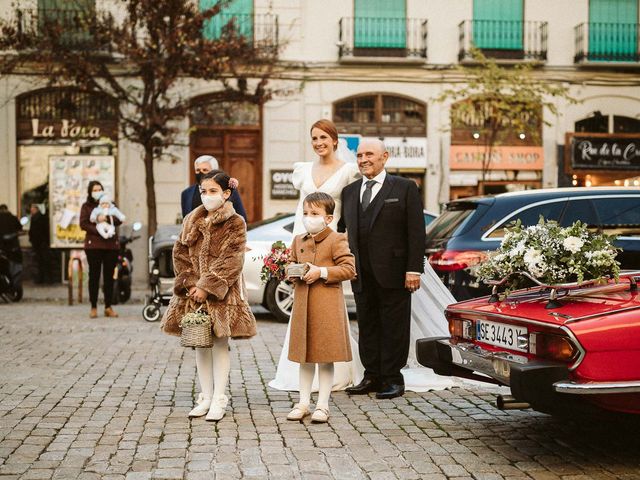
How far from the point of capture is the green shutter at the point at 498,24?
23391mm

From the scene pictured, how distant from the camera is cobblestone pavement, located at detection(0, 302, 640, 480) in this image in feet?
16.0

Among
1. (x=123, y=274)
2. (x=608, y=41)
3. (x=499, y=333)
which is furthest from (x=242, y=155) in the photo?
(x=499, y=333)

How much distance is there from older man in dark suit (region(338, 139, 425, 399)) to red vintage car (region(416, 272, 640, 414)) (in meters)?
1.38

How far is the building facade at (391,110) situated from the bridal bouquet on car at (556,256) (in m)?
17.1

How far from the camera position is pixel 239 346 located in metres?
10.0

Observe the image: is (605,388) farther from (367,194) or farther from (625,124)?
(625,124)

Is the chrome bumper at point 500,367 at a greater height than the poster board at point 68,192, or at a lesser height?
lesser

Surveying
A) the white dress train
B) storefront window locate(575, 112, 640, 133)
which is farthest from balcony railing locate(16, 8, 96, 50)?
the white dress train

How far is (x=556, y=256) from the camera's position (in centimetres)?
521

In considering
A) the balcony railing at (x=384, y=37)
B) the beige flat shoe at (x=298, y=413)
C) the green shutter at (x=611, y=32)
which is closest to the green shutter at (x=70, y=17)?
the balcony railing at (x=384, y=37)

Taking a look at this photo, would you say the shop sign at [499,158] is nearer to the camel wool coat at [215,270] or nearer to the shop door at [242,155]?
the shop door at [242,155]

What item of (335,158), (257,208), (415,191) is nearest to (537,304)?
(415,191)

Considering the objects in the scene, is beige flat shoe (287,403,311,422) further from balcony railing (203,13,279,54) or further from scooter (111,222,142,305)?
balcony railing (203,13,279,54)

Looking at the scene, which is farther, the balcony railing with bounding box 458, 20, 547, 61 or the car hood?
the balcony railing with bounding box 458, 20, 547, 61
